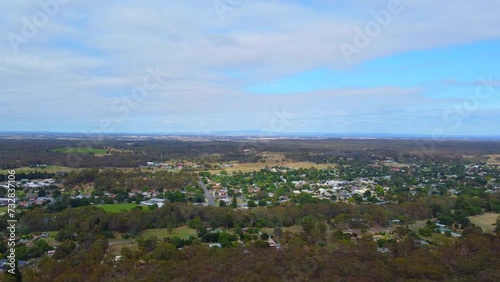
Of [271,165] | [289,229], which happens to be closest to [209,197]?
[289,229]

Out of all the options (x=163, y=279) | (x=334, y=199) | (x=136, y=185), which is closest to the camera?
(x=163, y=279)

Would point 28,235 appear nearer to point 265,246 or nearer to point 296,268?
point 265,246

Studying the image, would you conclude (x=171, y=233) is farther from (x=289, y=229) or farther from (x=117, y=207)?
(x=117, y=207)

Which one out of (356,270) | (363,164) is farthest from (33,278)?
(363,164)

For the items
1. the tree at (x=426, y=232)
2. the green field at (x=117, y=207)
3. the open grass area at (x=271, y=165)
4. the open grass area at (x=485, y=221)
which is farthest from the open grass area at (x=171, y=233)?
the open grass area at (x=271, y=165)

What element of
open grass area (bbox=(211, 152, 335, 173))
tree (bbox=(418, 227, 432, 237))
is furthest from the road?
tree (bbox=(418, 227, 432, 237))

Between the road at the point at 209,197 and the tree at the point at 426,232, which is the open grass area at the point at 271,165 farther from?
the tree at the point at 426,232

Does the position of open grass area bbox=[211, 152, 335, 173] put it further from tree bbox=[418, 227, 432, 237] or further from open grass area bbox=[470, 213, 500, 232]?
tree bbox=[418, 227, 432, 237]
